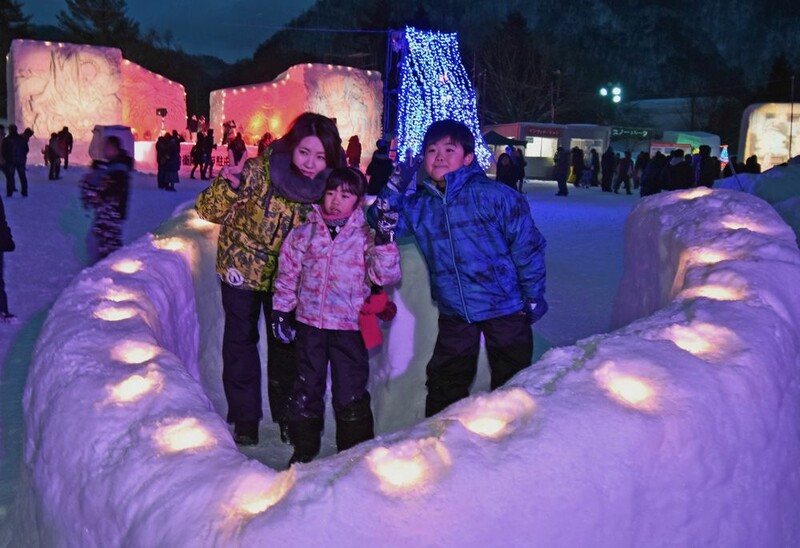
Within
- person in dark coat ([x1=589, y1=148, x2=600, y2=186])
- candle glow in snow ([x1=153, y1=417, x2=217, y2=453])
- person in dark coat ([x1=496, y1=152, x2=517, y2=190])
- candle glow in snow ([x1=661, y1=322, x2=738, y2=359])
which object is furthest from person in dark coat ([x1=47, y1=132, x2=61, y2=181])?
candle glow in snow ([x1=661, y1=322, x2=738, y2=359])

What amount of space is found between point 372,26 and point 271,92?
30318mm

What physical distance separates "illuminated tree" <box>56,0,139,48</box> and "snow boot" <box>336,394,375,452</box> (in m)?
50.9

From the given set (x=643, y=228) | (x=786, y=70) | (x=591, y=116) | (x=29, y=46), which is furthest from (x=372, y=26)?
(x=643, y=228)

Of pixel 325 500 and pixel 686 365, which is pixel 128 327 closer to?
pixel 325 500

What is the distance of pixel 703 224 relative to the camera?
3.33 metres

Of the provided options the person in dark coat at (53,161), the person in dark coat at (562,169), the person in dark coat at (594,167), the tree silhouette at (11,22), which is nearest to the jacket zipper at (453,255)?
the person in dark coat at (53,161)

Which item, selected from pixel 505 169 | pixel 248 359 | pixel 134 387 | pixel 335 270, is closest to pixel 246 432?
pixel 248 359

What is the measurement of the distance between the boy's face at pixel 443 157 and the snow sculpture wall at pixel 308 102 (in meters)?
21.3

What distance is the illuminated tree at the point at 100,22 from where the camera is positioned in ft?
158

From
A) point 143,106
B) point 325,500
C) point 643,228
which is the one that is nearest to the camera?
point 325,500

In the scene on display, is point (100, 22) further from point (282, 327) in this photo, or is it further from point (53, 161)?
point (282, 327)

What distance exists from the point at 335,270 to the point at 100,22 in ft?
172

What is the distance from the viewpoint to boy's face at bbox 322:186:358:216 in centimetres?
305

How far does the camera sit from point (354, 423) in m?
3.20
